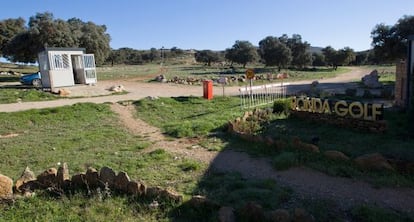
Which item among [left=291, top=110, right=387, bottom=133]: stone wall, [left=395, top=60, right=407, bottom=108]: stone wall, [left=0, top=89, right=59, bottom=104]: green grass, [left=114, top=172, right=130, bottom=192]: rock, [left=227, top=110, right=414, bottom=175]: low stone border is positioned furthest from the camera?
[left=0, top=89, right=59, bottom=104]: green grass

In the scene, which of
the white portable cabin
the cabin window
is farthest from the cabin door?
the cabin window

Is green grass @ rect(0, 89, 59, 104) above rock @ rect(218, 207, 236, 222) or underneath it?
above

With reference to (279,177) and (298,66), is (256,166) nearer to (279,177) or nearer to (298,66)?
(279,177)

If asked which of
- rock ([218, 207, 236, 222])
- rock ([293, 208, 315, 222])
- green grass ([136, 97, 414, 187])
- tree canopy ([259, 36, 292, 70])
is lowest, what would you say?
green grass ([136, 97, 414, 187])

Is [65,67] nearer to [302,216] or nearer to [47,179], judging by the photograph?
[47,179]

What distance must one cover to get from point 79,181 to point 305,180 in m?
4.07

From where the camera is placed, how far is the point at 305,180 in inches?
251

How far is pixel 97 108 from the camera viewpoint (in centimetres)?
1580

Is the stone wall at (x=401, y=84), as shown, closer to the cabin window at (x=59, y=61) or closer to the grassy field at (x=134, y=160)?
the grassy field at (x=134, y=160)

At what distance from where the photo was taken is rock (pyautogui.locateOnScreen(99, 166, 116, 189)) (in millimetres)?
5723

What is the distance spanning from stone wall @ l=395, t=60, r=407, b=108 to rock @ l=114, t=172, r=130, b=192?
1163 centimetres

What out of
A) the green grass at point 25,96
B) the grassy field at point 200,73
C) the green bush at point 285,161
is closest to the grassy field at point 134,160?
the green bush at point 285,161

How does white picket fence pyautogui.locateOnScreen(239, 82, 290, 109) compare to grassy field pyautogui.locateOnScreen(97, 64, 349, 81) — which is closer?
white picket fence pyautogui.locateOnScreen(239, 82, 290, 109)

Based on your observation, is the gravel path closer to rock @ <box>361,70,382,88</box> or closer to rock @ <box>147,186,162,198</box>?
rock @ <box>147,186,162,198</box>
